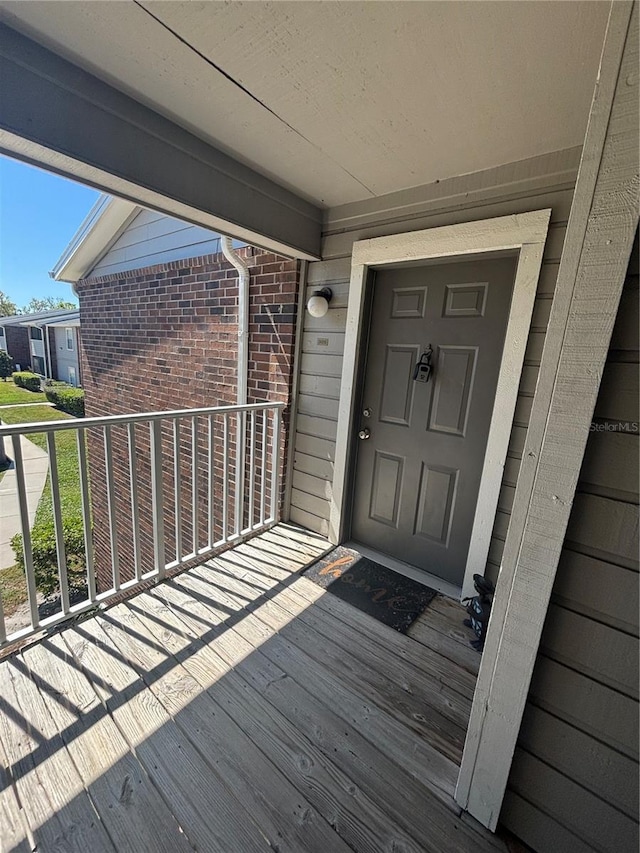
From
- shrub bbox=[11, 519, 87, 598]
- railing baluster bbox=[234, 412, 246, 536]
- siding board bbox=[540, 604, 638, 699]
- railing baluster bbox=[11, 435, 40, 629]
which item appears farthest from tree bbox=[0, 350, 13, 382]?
siding board bbox=[540, 604, 638, 699]

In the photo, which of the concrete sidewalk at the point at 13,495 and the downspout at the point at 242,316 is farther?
the concrete sidewalk at the point at 13,495

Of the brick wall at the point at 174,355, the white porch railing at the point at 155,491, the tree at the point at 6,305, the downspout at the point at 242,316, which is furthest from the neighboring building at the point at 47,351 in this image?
the downspout at the point at 242,316

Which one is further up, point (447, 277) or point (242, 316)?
point (447, 277)

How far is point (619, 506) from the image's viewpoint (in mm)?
770

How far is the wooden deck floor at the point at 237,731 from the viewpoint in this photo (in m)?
1.02

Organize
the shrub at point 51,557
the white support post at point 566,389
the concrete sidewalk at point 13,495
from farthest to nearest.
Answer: the concrete sidewalk at point 13,495 → the shrub at point 51,557 → the white support post at point 566,389

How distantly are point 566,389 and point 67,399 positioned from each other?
11.7m

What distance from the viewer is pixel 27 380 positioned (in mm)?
9797

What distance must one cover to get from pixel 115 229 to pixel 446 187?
3658 mm

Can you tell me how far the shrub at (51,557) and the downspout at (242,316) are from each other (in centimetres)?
333

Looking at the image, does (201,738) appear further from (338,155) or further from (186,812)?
(338,155)

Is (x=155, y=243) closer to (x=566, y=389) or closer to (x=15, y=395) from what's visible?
(x=566, y=389)

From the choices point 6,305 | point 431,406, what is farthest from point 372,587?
point 6,305

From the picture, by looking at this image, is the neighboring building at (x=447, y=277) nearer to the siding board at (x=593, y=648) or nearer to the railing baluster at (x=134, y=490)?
the siding board at (x=593, y=648)
